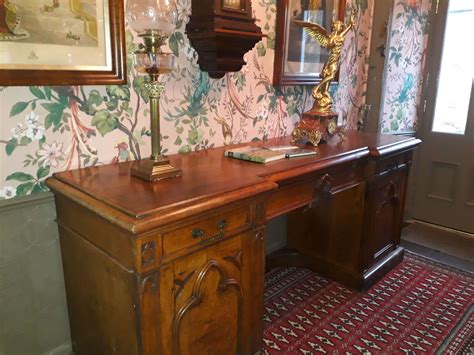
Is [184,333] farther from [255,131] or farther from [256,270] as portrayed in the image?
[255,131]

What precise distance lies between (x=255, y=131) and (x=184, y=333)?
47.1 inches

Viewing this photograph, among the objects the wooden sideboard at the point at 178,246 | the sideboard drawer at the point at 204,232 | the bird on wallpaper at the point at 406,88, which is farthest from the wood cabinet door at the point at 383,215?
the sideboard drawer at the point at 204,232

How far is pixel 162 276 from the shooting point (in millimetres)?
1140

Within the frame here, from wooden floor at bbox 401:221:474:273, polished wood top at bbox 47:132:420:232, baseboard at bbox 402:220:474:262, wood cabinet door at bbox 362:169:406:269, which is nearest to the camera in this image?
polished wood top at bbox 47:132:420:232

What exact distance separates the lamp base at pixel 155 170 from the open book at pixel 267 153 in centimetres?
38

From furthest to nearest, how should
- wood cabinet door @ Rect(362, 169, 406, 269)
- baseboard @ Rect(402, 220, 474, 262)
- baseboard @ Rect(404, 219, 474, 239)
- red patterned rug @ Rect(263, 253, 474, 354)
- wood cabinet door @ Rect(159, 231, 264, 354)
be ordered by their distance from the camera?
baseboard @ Rect(404, 219, 474, 239) < baseboard @ Rect(402, 220, 474, 262) < wood cabinet door @ Rect(362, 169, 406, 269) < red patterned rug @ Rect(263, 253, 474, 354) < wood cabinet door @ Rect(159, 231, 264, 354)

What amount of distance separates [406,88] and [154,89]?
96.2 inches

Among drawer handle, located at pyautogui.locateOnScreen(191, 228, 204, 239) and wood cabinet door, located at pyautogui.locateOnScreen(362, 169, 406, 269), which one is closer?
drawer handle, located at pyautogui.locateOnScreen(191, 228, 204, 239)

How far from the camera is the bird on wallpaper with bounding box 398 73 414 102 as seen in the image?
3.05m

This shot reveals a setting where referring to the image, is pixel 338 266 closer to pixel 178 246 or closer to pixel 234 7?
pixel 178 246

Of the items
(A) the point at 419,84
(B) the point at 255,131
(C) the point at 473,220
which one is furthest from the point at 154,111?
(C) the point at 473,220

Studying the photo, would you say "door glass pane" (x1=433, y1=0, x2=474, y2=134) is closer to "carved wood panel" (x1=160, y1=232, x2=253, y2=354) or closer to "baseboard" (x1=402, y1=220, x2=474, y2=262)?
"baseboard" (x1=402, y1=220, x2=474, y2=262)

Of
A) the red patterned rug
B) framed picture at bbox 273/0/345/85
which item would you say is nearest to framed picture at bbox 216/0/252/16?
framed picture at bbox 273/0/345/85

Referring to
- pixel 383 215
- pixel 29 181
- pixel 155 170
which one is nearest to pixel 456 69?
pixel 383 215
